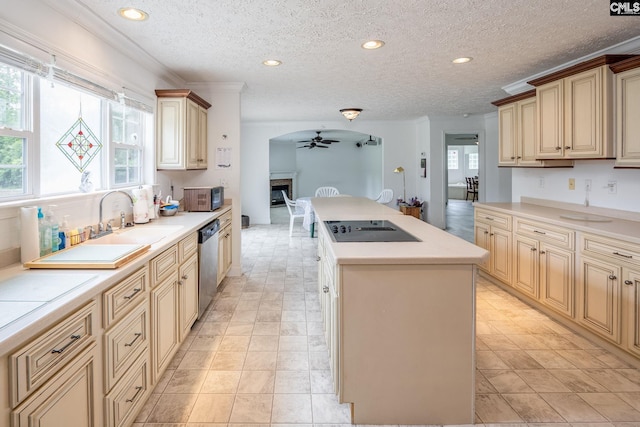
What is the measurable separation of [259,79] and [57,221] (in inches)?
108

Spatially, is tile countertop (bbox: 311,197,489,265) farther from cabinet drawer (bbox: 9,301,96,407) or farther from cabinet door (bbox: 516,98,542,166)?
cabinet door (bbox: 516,98,542,166)

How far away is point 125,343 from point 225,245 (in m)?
2.46

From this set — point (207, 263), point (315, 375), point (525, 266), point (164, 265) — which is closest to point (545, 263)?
point (525, 266)

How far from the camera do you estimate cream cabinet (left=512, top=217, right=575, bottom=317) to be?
2.97 metres

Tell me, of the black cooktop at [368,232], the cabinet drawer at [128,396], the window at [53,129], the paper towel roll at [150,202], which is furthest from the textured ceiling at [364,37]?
the cabinet drawer at [128,396]

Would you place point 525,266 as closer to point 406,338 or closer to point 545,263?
point 545,263

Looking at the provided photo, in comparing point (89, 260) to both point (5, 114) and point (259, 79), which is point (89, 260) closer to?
point (5, 114)

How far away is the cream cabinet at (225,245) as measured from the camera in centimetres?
394

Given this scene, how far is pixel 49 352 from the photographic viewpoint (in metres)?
1.20

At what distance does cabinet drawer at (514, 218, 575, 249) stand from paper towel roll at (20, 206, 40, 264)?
3.44 meters

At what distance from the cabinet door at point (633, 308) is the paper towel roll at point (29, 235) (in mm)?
3348

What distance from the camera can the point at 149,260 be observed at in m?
2.03

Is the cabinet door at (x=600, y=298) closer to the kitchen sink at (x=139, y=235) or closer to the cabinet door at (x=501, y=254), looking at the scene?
the cabinet door at (x=501, y=254)

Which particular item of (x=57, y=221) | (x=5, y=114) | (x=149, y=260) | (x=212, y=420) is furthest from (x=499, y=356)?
(x=5, y=114)
